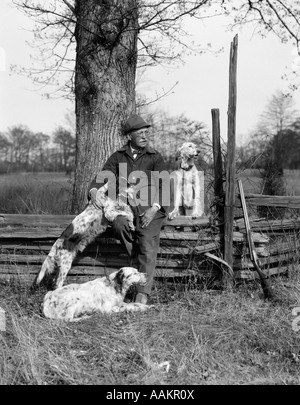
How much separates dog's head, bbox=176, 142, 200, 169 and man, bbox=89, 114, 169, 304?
1.24 ft

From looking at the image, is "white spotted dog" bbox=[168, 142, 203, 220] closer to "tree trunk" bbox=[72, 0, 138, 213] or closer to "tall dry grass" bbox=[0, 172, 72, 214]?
"tree trunk" bbox=[72, 0, 138, 213]

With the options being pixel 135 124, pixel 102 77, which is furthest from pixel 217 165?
pixel 102 77

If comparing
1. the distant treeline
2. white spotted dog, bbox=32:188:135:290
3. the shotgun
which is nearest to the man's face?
white spotted dog, bbox=32:188:135:290

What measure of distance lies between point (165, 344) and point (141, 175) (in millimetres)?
2395

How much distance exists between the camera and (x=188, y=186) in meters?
6.89

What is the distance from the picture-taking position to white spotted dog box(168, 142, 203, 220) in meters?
6.82

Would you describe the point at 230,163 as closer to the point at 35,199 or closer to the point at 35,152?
the point at 35,199

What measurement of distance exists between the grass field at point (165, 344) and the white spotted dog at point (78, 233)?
0.39 m

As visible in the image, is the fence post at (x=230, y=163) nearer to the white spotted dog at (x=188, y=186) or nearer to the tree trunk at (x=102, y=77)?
the white spotted dog at (x=188, y=186)

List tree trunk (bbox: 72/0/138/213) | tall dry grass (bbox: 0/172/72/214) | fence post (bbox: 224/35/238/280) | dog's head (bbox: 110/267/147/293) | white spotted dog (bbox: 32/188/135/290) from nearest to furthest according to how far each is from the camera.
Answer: dog's head (bbox: 110/267/147/293) < white spotted dog (bbox: 32/188/135/290) < fence post (bbox: 224/35/238/280) < tree trunk (bbox: 72/0/138/213) < tall dry grass (bbox: 0/172/72/214)

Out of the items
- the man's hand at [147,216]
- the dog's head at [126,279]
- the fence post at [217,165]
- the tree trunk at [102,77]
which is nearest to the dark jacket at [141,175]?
the man's hand at [147,216]

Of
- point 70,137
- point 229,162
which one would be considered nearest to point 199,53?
point 229,162
